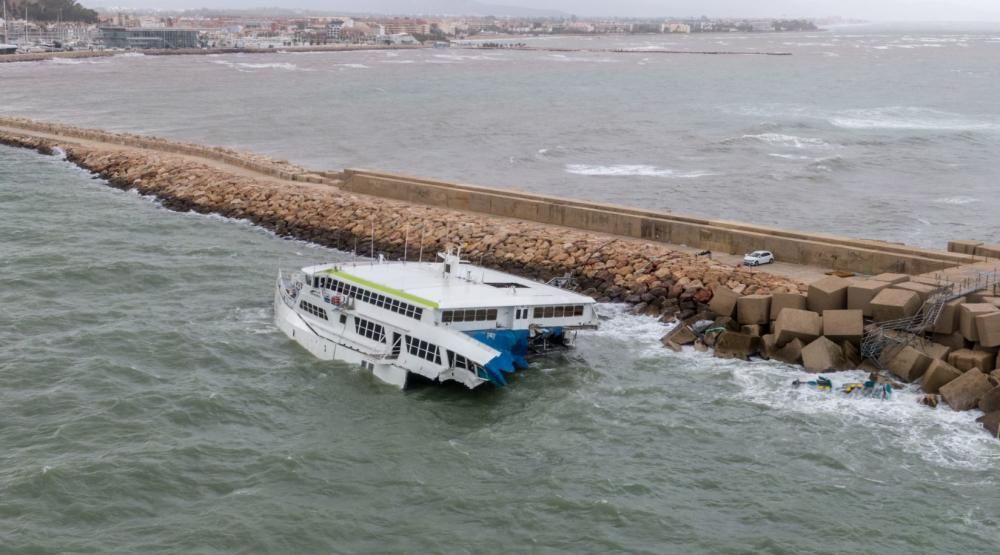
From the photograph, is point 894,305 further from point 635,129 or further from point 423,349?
point 635,129

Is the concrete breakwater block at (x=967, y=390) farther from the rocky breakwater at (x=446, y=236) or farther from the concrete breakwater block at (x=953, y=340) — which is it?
the rocky breakwater at (x=446, y=236)

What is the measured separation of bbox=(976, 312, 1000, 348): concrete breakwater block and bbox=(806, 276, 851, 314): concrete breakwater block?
12.3ft

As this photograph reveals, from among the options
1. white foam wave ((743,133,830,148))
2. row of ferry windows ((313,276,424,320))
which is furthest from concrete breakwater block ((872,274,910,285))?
white foam wave ((743,133,830,148))

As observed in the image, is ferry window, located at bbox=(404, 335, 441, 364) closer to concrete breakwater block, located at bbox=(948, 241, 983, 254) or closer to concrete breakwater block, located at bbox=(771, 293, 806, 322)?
concrete breakwater block, located at bbox=(771, 293, 806, 322)

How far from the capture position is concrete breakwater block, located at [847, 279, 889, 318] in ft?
95.0

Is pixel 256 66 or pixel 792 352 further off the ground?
pixel 256 66

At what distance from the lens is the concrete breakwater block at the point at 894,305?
28.2m

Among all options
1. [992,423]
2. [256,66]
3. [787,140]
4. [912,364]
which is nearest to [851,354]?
[912,364]

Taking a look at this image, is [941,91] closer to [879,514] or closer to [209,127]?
[209,127]

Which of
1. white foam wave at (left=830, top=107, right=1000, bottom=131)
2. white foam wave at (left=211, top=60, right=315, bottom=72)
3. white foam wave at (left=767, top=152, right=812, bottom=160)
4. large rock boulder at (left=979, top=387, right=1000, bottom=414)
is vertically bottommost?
large rock boulder at (left=979, top=387, right=1000, bottom=414)

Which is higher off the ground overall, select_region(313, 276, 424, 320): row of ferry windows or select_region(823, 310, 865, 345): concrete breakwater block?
select_region(313, 276, 424, 320): row of ferry windows

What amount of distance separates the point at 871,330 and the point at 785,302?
2380 millimetres

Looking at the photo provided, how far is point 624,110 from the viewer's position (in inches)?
3893

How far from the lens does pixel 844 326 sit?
2820cm
